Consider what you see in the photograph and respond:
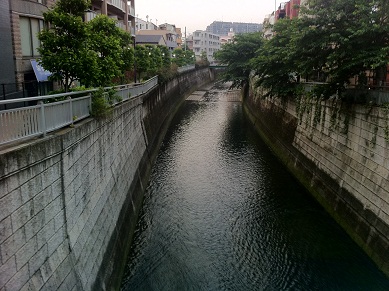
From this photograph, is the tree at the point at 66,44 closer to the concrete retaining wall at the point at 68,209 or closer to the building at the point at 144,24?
the concrete retaining wall at the point at 68,209

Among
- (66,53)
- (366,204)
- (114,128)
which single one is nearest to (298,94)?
(366,204)

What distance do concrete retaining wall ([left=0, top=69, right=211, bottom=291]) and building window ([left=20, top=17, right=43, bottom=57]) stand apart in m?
7.78

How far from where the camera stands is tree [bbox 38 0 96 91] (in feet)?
44.6

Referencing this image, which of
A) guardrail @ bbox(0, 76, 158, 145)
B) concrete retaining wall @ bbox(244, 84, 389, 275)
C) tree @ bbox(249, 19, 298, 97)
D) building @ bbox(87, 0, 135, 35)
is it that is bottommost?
concrete retaining wall @ bbox(244, 84, 389, 275)

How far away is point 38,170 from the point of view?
7477 mm

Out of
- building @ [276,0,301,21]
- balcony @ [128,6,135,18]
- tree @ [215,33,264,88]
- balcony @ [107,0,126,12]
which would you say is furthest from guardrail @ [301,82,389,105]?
building @ [276,0,301,21]

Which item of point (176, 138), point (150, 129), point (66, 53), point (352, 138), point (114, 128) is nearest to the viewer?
point (66, 53)

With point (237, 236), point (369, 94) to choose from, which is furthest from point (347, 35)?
point (237, 236)

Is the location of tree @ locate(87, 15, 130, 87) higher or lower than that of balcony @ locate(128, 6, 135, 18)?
lower

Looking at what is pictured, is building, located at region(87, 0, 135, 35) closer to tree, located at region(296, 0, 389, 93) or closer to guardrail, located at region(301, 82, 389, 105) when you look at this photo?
tree, located at region(296, 0, 389, 93)

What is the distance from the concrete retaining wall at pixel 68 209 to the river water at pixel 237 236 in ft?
5.40

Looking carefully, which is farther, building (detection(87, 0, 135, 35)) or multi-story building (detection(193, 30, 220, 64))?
multi-story building (detection(193, 30, 220, 64))

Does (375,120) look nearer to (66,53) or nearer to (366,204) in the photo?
(366,204)

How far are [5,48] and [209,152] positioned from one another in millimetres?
17706
